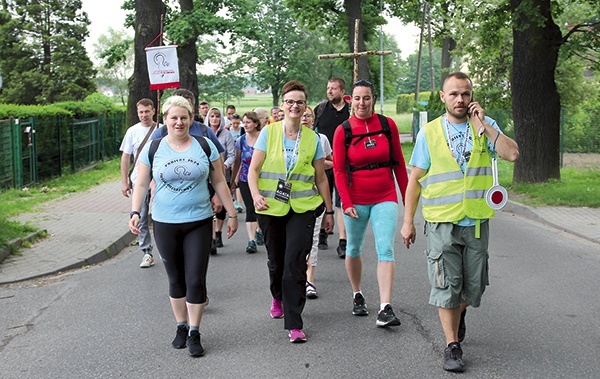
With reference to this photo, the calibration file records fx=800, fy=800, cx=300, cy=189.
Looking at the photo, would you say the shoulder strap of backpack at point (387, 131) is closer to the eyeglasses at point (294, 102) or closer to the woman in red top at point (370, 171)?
the woman in red top at point (370, 171)

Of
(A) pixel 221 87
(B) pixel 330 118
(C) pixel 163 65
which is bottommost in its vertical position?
(B) pixel 330 118

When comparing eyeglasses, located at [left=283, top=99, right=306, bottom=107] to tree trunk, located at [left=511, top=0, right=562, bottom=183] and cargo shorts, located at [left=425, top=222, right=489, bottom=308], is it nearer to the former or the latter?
cargo shorts, located at [left=425, top=222, right=489, bottom=308]

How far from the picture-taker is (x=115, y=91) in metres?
90.4

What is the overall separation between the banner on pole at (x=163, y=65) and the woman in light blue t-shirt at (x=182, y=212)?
26.3ft

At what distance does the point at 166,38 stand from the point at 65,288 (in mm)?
20257

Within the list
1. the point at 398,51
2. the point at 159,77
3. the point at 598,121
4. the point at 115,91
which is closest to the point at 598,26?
the point at 598,121

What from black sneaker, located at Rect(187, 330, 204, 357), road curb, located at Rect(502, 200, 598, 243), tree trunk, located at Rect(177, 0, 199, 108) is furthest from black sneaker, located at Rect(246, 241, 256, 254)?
tree trunk, located at Rect(177, 0, 199, 108)

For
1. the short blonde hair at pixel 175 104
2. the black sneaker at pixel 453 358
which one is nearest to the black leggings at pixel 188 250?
the short blonde hair at pixel 175 104

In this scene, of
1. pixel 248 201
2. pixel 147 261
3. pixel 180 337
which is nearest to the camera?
pixel 180 337

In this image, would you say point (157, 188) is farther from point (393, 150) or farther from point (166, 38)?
point (166, 38)

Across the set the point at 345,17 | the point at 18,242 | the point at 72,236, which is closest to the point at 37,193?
the point at 72,236

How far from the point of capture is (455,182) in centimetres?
523

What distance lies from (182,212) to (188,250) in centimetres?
28

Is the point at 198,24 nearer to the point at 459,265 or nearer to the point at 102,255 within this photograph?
the point at 102,255
